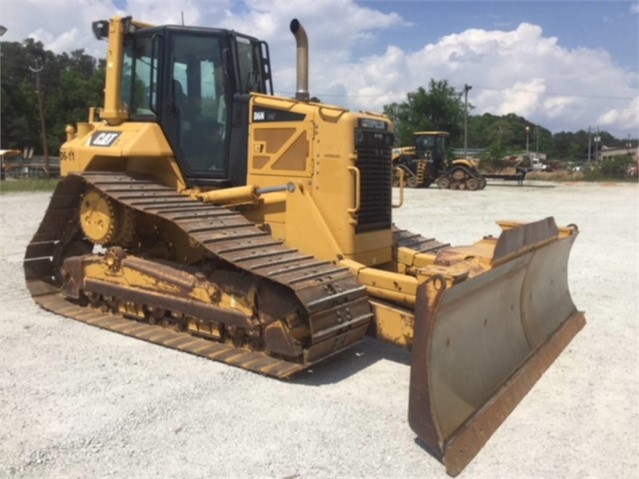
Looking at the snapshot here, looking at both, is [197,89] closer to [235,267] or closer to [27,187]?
[235,267]

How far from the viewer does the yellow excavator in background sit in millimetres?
30123

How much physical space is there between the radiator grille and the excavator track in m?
0.71

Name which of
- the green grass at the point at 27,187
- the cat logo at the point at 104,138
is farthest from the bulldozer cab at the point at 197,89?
the green grass at the point at 27,187

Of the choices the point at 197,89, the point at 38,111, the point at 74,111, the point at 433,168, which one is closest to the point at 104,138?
the point at 197,89

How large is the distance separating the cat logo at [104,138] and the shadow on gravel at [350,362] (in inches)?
133

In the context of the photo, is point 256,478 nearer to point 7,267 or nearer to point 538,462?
point 538,462

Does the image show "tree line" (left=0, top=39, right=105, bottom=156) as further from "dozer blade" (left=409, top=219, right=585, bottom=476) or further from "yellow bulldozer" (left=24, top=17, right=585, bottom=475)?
"dozer blade" (left=409, top=219, right=585, bottom=476)

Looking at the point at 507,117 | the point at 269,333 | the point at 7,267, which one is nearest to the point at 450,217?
the point at 7,267

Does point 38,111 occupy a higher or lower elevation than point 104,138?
higher

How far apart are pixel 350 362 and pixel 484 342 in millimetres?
1288

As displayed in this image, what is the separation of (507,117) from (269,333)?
103 metres

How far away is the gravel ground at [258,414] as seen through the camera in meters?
3.66

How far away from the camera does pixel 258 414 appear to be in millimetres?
4324

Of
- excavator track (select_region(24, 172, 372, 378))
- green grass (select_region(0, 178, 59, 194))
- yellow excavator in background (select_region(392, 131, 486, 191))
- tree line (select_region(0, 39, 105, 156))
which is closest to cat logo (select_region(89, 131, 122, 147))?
excavator track (select_region(24, 172, 372, 378))
